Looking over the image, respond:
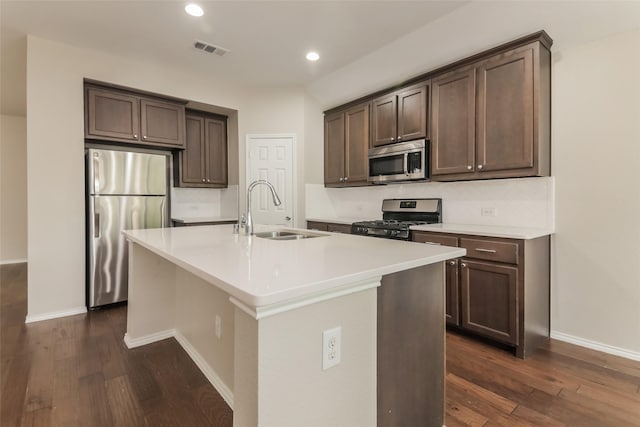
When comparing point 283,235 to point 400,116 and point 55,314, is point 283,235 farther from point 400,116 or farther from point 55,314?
point 55,314

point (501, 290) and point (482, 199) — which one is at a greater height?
point (482, 199)

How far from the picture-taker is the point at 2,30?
9.52 feet

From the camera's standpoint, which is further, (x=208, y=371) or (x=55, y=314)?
(x=55, y=314)

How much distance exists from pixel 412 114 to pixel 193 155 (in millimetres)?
2953

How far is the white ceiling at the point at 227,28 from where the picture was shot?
259cm

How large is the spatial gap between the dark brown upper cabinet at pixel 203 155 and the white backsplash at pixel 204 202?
22cm

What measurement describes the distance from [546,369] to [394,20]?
117 inches

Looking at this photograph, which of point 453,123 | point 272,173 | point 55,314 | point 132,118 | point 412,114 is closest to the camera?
point 453,123

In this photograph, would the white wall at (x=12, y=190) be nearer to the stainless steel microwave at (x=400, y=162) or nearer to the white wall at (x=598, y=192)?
Result: the stainless steel microwave at (x=400, y=162)

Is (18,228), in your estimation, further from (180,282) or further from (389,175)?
(389,175)

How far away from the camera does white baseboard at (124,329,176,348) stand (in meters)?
2.42

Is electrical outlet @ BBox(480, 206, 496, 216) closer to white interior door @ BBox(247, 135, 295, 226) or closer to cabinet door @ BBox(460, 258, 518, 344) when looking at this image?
cabinet door @ BBox(460, 258, 518, 344)

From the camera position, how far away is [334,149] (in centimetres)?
427

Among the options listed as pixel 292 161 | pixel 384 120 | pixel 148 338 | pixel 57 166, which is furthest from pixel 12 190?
pixel 384 120
